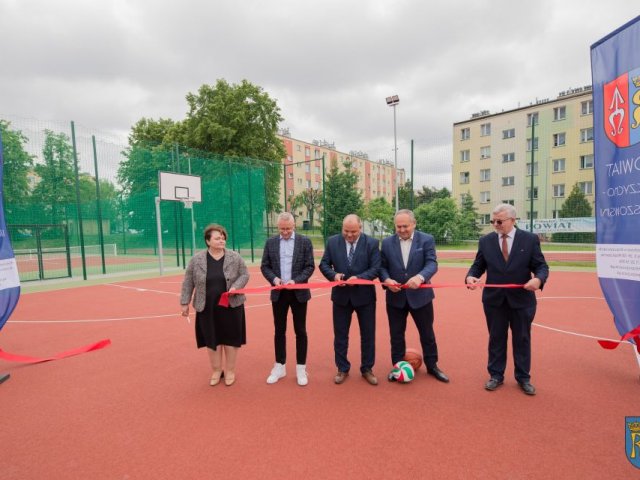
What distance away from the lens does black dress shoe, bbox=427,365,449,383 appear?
166 inches

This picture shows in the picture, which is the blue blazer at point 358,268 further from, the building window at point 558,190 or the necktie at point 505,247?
the building window at point 558,190

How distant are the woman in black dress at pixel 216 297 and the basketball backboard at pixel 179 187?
10.9 metres

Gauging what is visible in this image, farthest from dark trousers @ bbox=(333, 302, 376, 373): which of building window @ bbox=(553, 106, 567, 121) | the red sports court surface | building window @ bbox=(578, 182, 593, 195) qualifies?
building window @ bbox=(553, 106, 567, 121)

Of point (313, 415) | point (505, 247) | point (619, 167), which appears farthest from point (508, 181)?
point (313, 415)

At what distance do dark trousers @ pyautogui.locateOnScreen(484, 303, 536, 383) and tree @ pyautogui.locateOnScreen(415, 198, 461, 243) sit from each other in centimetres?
1902

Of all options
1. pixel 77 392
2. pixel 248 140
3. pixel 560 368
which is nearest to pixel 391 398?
pixel 560 368

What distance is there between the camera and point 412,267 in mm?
4215

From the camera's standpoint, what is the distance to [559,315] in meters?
7.05

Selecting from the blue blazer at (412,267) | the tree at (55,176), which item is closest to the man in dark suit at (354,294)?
the blue blazer at (412,267)

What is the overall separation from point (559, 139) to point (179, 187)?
28111 mm

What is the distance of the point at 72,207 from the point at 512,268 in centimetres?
1395

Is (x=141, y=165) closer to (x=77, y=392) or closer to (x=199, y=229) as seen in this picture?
(x=199, y=229)

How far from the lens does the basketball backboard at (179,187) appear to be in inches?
560

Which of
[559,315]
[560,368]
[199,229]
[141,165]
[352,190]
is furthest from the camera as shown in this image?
[352,190]
